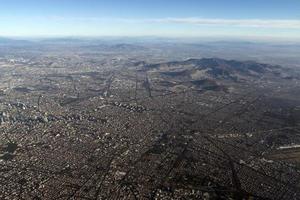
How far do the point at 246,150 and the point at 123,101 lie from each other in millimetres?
56005

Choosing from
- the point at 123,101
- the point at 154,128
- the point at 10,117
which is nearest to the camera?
the point at 154,128

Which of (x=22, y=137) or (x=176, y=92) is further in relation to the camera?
(x=176, y=92)

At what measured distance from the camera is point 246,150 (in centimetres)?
8062

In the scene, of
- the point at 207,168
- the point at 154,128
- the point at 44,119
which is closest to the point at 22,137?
the point at 44,119

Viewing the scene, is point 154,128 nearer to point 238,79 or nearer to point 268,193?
point 268,193

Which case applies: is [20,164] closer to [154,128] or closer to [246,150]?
[154,128]

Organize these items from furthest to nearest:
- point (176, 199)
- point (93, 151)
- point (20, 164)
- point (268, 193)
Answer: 1. point (93, 151)
2. point (20, 164)
3. point (268, 193)
4. point (176, 199)

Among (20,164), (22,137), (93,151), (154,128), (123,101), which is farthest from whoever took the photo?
(123,101)

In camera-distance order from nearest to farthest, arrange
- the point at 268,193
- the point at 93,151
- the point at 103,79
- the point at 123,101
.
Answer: the point at 268,193 < the point at 93,151 < the point at 123,101 < the point at 103,79

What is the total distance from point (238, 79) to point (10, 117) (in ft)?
399

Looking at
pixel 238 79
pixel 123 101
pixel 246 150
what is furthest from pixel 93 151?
pixel 238 79

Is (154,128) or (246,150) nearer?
(246,150)

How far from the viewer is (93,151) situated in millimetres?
77062

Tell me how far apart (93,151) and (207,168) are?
23.0 m
